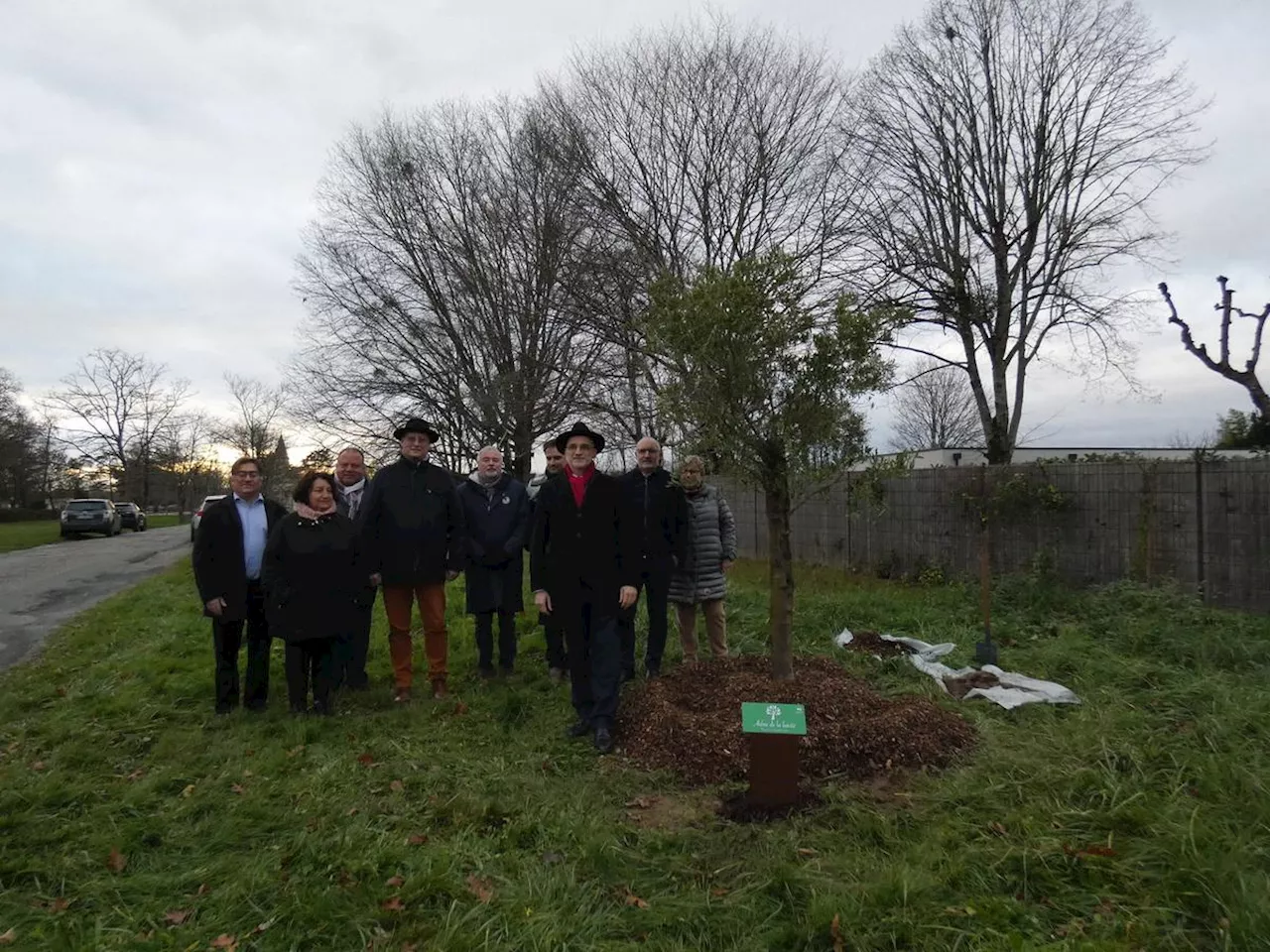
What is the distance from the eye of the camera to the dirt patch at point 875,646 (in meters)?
6.45

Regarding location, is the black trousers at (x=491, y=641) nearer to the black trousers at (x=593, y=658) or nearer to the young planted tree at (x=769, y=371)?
the black trousers at (x=593, y=658)

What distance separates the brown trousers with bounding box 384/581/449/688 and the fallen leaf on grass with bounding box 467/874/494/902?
275 centimetres

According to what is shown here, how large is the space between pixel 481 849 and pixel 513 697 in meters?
2.12

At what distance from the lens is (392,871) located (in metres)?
3.02

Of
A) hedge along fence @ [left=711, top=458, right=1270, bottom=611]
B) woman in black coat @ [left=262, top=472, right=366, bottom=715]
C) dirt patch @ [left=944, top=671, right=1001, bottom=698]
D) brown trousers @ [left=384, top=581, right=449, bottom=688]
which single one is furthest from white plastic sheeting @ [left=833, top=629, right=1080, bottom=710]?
woman in black coat @ [left=262, top=472, right=366, bottom=715]

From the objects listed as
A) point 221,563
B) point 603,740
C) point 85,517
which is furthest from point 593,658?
point 85,517

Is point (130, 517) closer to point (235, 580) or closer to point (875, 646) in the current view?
point (235, 580)

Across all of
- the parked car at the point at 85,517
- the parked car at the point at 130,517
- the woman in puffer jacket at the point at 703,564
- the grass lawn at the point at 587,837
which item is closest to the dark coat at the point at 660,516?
the woman in puffer jacket at the point at 703,564

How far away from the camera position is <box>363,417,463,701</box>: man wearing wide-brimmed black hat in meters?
5.52

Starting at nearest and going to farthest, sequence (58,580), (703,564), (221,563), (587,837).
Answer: (587,837)
(221,563)
(703,564)
(58,580)

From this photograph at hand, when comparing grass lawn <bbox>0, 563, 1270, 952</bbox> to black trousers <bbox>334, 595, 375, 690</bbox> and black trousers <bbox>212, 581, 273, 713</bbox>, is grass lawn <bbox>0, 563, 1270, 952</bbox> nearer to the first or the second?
black trousers <bbox>212, 581, 273, 713</bbox>

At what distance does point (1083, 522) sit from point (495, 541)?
23.0 feet

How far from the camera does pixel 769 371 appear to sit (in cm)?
459

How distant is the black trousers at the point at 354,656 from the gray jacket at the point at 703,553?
2.39 meters
